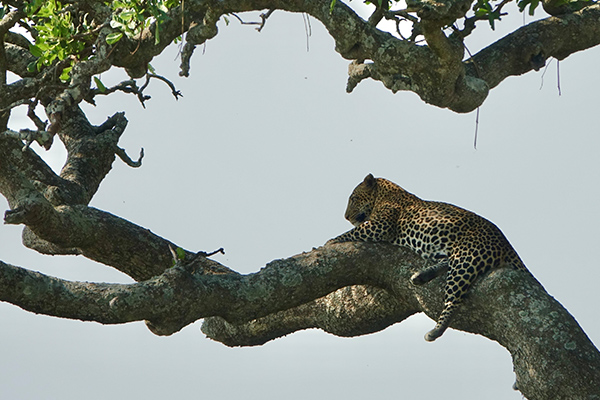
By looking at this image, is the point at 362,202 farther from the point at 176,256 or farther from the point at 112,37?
the point at 112,37

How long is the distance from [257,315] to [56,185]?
2359 millimetres

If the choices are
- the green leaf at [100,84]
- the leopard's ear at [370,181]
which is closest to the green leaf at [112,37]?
the green leaf at [100,84]

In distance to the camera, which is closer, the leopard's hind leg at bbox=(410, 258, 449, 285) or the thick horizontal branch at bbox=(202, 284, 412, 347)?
the leopard's hind leg at bbox=(410, 258, 449, 285)

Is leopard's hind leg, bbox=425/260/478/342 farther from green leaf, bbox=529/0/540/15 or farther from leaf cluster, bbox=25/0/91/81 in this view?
leaf cluster, bbox=25/0/91/81

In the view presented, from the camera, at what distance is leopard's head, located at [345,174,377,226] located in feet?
30.2

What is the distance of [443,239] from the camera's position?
24.7 ft

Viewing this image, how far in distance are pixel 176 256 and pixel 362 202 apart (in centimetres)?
284

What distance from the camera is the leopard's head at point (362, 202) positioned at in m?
9.21

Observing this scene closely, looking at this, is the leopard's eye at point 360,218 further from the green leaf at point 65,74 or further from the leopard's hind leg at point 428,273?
the green leaf at point 65,74

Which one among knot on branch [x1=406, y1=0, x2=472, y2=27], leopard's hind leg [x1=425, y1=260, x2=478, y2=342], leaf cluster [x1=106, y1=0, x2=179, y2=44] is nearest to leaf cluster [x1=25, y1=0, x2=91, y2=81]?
leaf cluster [x1=106, y1=0, x2=179, y2=44]

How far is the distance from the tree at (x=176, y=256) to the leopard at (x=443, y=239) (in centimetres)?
14

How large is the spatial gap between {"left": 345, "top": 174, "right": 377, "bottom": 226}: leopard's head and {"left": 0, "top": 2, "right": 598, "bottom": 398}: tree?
1.16 metres

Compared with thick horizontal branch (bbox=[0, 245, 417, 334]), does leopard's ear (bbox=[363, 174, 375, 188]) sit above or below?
above

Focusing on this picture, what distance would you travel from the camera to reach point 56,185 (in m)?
8.29
